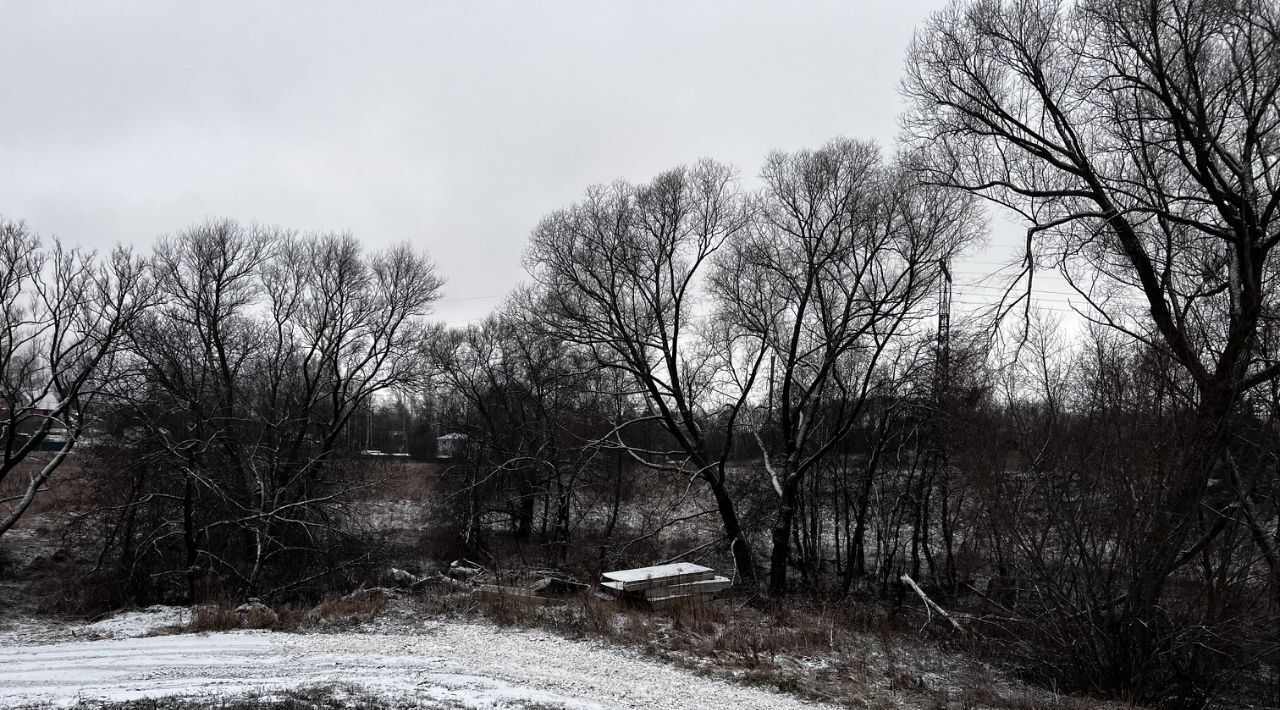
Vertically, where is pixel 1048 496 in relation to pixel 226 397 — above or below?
below

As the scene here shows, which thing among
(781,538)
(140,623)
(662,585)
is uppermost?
(781,538)

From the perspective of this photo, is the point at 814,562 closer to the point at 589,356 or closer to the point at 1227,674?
the point at 589,356

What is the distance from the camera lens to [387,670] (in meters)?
7.61

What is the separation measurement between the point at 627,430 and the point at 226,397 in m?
13.5

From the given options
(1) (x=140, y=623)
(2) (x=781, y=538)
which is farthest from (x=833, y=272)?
(1) (x=140, y=623)

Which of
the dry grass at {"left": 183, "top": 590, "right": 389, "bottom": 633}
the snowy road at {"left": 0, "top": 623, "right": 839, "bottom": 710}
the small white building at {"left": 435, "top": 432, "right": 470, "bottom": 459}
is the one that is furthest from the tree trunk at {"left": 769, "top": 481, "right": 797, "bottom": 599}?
the small white building at {"left": 435, "top": 432, "right": 470, "bottom": 459}

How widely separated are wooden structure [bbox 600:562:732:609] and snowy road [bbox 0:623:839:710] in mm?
2839

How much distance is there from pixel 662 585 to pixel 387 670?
610cm

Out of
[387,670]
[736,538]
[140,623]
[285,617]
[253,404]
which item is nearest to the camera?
[387,670]

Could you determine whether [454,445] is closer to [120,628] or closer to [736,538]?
[736,538]

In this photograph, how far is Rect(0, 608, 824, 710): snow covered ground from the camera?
6707 mm

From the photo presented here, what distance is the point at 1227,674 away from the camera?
8.73 metres

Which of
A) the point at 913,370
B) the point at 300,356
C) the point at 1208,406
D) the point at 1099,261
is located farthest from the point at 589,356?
the point at 300,356

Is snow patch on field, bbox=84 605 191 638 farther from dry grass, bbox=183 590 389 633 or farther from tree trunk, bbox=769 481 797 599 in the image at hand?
tree trunk, bbox=769 481 797 599
